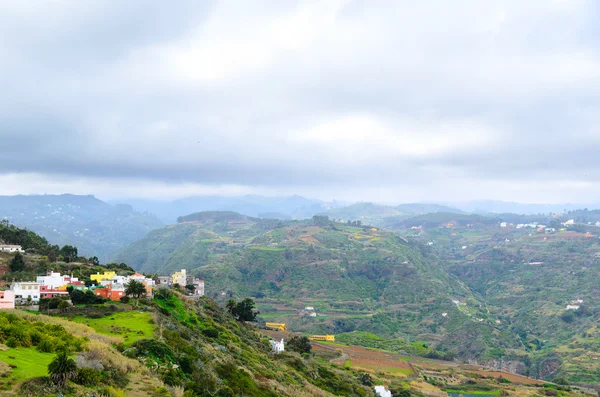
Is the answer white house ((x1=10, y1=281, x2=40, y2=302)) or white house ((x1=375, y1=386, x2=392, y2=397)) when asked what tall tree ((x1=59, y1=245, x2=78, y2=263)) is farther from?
white house ((x1=375, y1=386, x2=392, y2=397))

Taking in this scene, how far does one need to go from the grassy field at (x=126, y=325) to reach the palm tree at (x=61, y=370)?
813 centimetres

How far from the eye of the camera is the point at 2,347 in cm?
1631

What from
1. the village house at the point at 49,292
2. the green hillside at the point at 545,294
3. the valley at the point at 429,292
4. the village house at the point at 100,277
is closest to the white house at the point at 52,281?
the village house at the point at 49,292

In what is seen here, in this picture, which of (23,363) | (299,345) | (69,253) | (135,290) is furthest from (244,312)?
(23,363)

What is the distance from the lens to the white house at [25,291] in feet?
112

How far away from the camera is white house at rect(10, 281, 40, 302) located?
112 feet

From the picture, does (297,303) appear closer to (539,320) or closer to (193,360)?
(539,320)

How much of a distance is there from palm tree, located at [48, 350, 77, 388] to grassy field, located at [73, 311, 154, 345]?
813cm

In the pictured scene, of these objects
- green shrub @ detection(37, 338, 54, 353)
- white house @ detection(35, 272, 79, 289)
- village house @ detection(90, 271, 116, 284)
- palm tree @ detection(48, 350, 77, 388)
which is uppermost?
palm tree @ detection(48, 350, 77, 388)

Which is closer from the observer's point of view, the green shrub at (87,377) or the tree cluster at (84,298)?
the green shrub at (87,377)

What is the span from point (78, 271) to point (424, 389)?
134 ft

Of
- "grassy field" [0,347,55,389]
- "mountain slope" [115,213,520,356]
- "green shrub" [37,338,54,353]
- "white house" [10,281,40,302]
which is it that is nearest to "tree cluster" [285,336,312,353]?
"white house" [10,281,40,302]

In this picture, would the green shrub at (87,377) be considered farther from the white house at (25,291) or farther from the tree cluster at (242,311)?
the tree cluster at (242,311)

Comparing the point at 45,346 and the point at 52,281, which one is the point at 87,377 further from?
the point at 52,281
